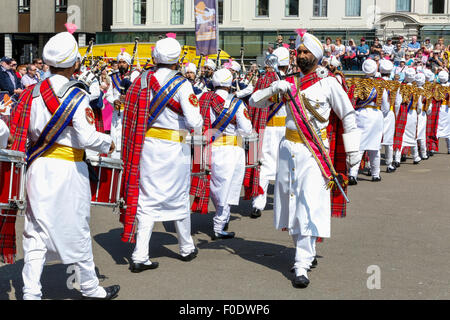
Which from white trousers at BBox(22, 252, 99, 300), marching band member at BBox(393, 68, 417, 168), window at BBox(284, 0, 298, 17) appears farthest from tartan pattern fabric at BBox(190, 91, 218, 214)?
window at BBox(284, 0, 298, 17)

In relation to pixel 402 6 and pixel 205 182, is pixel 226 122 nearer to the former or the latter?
pixel 205 182

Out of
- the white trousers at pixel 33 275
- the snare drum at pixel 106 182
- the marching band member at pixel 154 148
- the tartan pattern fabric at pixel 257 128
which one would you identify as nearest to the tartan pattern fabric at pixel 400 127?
the tartan pattern fabric at pixel 257 128

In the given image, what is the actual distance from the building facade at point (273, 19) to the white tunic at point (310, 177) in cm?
3030

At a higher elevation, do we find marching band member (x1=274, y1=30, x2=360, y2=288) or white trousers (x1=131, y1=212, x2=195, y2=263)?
marching band member (x1=274, y1=30, x2=360, y2=288)

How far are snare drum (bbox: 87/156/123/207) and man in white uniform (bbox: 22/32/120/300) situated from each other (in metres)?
0.34

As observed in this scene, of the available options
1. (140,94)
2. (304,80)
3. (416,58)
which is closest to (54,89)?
(140,94)

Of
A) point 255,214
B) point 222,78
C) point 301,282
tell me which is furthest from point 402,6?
point 301,282

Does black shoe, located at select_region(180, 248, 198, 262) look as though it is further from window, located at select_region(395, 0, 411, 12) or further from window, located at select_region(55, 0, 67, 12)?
window, located at select_region(55, 0, 67, 12)

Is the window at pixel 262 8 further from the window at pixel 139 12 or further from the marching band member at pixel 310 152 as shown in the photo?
the marching band member at pixel 310 152

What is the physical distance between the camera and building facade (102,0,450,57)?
122ft

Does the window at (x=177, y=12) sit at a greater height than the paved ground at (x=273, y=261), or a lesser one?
greater

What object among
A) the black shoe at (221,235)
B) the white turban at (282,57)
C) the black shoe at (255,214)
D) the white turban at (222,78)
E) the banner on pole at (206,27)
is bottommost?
the black shoe at (221,235)

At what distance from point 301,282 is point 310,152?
111 centimetres

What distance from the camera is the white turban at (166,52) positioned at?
666cm
